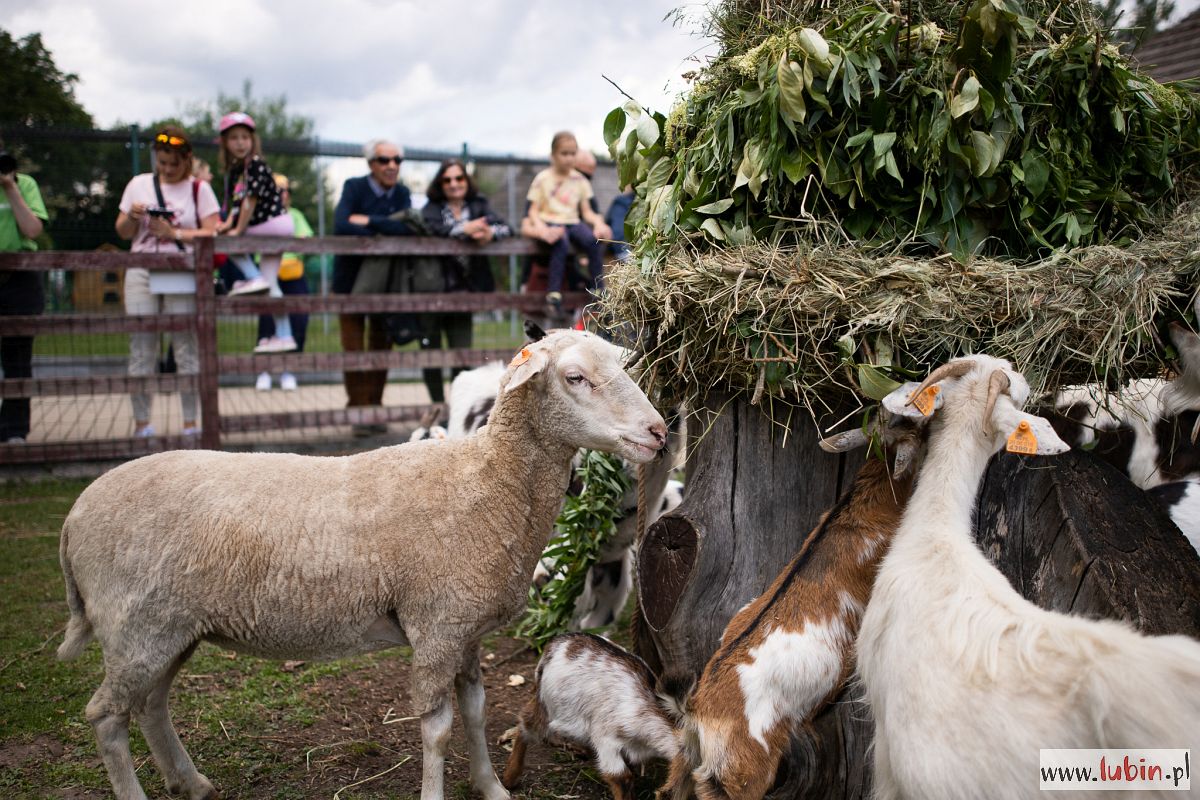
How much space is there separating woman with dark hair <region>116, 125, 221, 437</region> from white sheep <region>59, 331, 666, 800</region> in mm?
5334

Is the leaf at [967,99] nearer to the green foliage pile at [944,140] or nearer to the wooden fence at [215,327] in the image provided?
the green foliage pile at [944,140]

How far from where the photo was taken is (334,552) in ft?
11.5

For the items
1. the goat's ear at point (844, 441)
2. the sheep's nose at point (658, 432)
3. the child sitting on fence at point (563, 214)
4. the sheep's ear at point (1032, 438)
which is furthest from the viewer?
the child sitting on fence at point (563, 214)

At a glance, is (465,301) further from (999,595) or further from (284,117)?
(284,117)

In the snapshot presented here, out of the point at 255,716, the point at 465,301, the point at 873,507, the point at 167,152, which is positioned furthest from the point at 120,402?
the point at 873,507

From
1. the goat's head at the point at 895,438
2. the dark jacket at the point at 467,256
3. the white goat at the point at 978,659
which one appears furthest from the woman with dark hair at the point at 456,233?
the white goat at the point at 978,659

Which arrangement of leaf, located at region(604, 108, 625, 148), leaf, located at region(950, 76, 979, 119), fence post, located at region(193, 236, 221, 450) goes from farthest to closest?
fence post, located at region(193, 236, 221, 450)
leaf, located at region(604, 108, 625, 148)
leaf, located at region(950, 76, 979, 119)

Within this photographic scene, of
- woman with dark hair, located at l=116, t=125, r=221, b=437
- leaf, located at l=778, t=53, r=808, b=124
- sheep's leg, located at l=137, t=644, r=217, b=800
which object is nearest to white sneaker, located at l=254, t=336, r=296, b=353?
woman with dark hair, located at l=116, t=125, r=221, b=437

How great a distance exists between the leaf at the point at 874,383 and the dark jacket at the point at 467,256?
6.78 metres

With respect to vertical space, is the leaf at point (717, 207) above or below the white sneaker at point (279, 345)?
above

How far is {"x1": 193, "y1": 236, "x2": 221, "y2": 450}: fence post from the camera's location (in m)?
8.45

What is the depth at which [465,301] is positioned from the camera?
9.41 m

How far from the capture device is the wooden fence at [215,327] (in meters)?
8.08

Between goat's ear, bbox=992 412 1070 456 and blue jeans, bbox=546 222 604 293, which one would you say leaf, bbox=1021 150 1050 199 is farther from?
blue jeans, bbox=546 222 604 293
